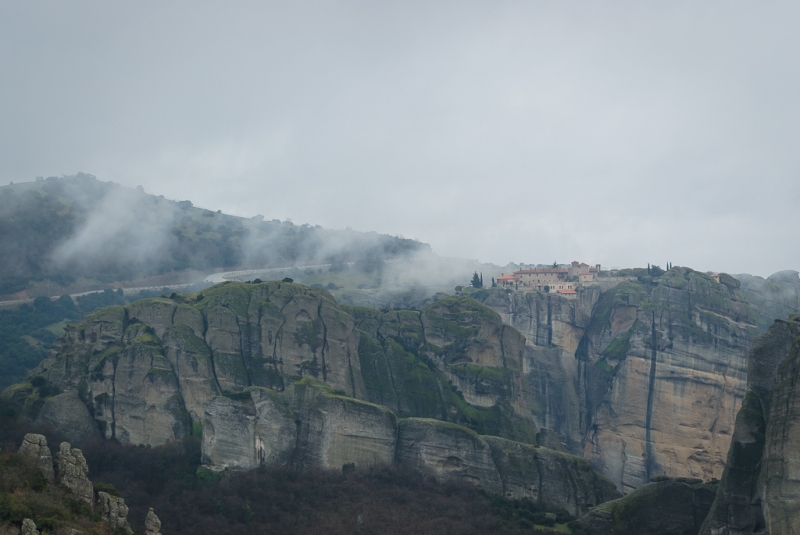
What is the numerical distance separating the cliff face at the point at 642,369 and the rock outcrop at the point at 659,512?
38935 mm

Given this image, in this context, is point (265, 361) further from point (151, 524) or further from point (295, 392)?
point (151, 524)

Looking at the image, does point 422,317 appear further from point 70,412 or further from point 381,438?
point 70,412

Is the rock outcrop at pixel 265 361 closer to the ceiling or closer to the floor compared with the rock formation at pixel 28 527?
closer to the ceiling

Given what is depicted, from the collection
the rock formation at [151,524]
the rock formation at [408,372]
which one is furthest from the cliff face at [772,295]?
the rock formation at [151,524]

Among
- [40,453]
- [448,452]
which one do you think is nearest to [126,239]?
[448,452]

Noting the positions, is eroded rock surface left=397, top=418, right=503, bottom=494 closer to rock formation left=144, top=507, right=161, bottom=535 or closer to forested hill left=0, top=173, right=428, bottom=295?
rock formation left=144, top=507, right=161, bottom=535

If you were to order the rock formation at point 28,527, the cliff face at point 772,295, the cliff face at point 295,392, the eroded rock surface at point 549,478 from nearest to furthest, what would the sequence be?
the rock formation at point 28,527 < the eroded rock surface at point 549,478 < the cliff face at point 295,392 < the cliff face at point 772,295

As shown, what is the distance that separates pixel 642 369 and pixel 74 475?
250 ft

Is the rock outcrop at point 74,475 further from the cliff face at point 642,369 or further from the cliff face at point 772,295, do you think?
the cliff face at point 772,295

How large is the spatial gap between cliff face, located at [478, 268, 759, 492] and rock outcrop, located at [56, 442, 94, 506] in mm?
71138

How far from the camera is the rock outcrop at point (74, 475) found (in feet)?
159

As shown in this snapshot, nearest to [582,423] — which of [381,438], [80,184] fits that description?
[381,438]

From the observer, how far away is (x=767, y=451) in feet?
186

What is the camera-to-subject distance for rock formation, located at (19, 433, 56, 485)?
48906 mm
